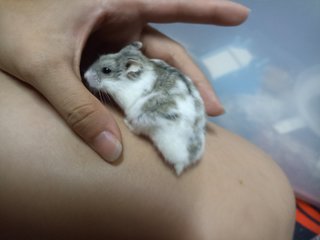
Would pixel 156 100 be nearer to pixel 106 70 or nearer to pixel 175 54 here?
pixel 106 70

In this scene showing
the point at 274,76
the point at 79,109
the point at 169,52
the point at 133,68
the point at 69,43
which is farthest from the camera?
the point at 274,76

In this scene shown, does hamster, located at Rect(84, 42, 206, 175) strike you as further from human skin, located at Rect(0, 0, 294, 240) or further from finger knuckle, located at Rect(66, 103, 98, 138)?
finger knuckle, located at Rect(66, 103, 98, 138)

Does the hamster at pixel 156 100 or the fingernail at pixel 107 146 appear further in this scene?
the hamster at pixel 156 100

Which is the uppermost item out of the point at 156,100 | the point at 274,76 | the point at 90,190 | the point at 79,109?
the point at 79,109

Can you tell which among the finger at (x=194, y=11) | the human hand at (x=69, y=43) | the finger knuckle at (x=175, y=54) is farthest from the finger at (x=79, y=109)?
the finger knuckle at (x=175, y=54)

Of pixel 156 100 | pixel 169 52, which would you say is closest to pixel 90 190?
pixel 156 100

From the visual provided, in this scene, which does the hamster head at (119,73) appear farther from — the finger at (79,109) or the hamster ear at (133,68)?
the finger at (79,109)

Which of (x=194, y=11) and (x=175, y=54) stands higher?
(x=194, y=11)
